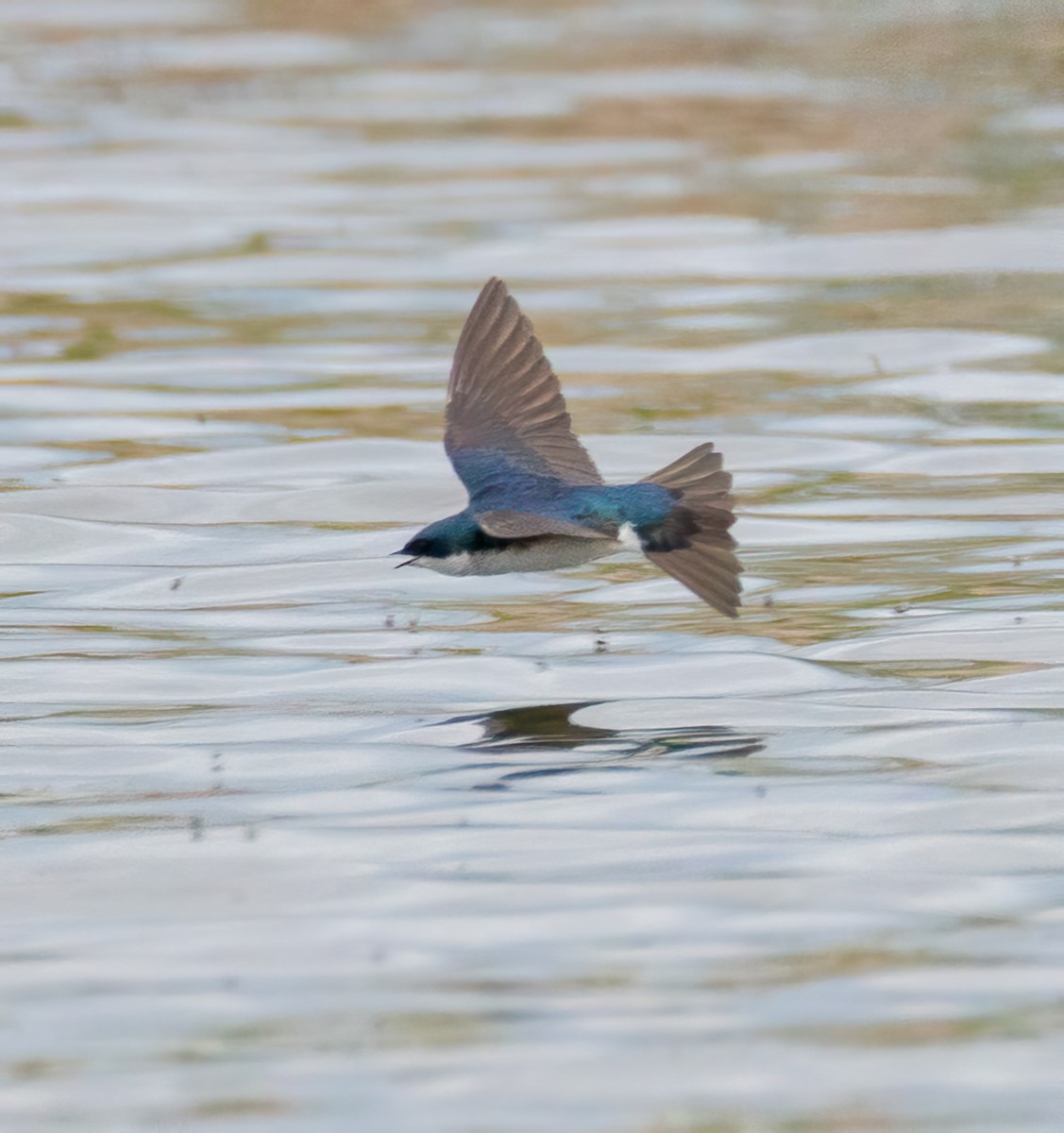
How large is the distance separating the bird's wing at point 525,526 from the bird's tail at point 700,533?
0.49 feet

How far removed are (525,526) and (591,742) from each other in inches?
20.5

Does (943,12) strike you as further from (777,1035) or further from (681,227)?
(777,1035)

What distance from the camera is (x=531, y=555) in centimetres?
605

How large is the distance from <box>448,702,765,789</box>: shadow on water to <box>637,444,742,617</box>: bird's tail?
0.39 metres

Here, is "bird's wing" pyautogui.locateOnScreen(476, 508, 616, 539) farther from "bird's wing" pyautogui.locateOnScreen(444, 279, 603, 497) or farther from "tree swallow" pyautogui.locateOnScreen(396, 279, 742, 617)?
"bird's wing" pyautogui.locateOnScreen(444, 279, 603, 497)

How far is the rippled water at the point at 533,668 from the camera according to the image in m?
3.93

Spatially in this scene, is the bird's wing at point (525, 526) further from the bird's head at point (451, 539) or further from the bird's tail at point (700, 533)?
the bird's tail at point (700, 533)

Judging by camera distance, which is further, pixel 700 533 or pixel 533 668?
pixel 533 668

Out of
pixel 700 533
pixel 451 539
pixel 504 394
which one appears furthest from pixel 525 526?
pixel 504 394

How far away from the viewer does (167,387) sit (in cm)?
1005

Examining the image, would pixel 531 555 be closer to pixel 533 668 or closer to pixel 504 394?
pixel 533 668

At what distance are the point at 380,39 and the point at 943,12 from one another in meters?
4.53

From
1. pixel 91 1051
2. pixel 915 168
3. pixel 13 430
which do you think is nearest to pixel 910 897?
pixel 91 1051

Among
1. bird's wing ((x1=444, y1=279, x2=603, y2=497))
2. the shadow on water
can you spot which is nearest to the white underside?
the shadow on water
